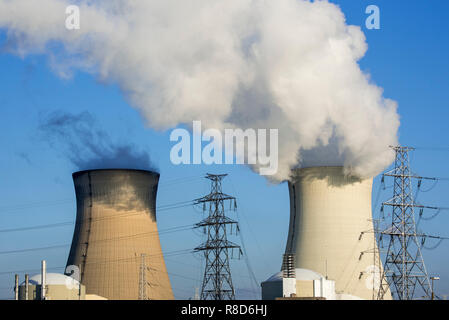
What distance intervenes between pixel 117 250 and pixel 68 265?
98.9 inches

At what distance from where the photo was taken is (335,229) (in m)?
30.0

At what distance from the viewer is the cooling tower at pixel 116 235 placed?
33125 mm

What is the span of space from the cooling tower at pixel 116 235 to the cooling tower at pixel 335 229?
639 cm

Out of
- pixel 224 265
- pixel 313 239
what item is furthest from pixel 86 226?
pixel 313 239

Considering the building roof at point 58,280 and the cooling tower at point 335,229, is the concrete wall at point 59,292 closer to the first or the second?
the building roof at point 58,280

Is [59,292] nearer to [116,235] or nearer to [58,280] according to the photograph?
[58,280]

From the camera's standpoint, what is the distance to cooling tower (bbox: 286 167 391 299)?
1191 inches

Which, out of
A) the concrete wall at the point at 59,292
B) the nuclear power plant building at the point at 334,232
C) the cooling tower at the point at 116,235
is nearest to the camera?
the concrete wall at the point at 59,292

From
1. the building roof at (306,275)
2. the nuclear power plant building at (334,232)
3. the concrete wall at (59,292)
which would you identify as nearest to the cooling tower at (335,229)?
the nuclear power plant building at (334,232)

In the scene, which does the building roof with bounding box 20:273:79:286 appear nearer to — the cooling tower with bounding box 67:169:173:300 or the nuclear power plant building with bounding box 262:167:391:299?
the cooling tower with bounding box 67:169:173:300

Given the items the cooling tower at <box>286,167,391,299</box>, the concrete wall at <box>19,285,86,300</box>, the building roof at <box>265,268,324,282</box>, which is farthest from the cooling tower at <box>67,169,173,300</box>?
the building roof at <box>265,268,324,282</box>

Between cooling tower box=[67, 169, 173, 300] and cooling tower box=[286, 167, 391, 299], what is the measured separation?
6.39 m

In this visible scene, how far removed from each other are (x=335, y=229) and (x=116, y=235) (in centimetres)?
920

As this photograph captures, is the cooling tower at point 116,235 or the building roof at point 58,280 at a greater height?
the cooling tower at point 116,235
